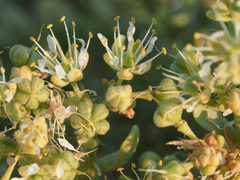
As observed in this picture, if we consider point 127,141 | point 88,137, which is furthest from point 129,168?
point 88,137

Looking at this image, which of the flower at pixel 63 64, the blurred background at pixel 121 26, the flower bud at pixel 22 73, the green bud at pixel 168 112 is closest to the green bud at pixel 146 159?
the blurred background at pixel 121 26

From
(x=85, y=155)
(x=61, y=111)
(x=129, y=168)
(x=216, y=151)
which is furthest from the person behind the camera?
(x=129, y=168)

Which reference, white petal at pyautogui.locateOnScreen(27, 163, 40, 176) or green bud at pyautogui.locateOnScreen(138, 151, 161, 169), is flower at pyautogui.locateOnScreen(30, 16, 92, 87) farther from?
green bud at pyautogui.locateOnScreen(138, 151, 161, 169)

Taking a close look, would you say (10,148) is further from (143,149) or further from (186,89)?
(143,149)

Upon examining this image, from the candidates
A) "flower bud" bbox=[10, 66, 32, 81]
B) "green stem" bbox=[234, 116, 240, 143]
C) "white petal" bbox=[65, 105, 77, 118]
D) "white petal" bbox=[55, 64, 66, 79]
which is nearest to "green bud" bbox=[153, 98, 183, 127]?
"green stem" bbox=[234, 116, 240, 143]

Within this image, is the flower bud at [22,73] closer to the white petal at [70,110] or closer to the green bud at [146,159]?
the white petal at [70,110]

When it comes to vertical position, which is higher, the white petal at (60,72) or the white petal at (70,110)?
the white petal at (60,72)
